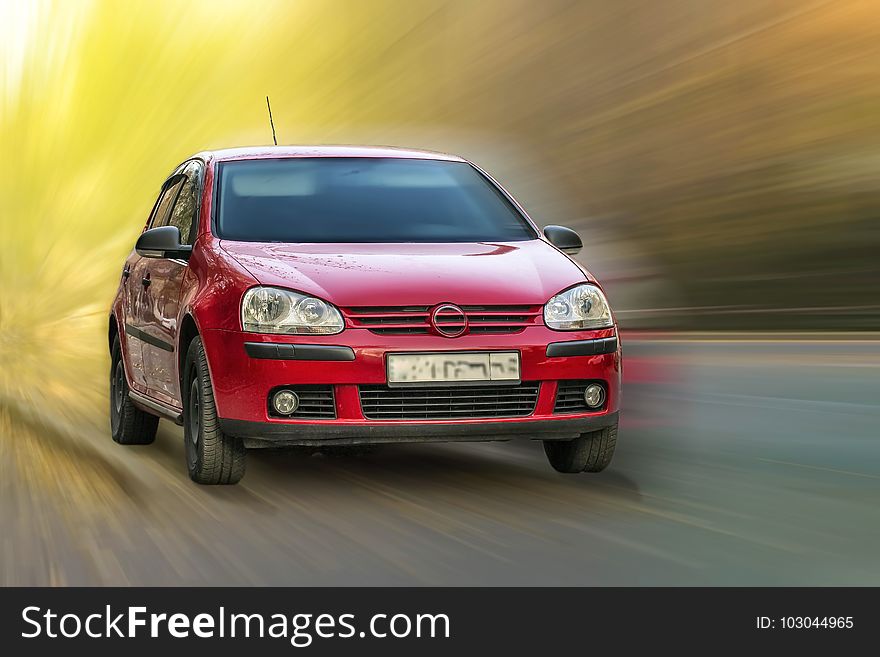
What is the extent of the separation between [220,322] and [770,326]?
3752 millimetres

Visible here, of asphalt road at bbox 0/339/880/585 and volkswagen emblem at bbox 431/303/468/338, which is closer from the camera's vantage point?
asphalt road at bbox 0/339/880/585

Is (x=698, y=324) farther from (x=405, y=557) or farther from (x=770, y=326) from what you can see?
(x=405, y=557)

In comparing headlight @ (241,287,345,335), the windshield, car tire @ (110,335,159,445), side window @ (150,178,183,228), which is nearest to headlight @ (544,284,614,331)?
the windshield

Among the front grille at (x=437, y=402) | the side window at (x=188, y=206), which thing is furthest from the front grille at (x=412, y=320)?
the side window at (x=188, y=206)

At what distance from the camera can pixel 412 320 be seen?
6910 mm

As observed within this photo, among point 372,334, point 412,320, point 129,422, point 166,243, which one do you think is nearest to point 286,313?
point 372,334

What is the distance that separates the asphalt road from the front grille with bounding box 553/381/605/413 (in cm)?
37

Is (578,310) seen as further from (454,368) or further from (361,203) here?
(361,203)

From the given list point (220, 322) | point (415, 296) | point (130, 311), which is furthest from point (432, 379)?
point (130, 311)

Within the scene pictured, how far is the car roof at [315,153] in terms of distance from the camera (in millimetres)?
8656

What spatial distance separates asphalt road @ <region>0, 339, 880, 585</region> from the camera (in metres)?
5.34

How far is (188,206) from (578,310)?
253 centimetres

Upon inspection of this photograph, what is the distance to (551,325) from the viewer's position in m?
7.08

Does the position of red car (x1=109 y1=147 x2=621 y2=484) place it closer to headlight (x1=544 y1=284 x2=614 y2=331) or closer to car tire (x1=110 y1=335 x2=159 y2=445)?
headlight (x1=544 y1=284 x2=614 y2=331)
